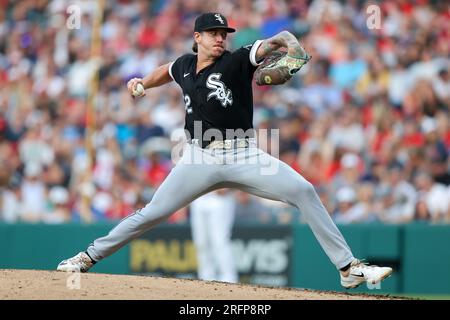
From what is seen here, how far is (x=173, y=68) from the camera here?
308 inches

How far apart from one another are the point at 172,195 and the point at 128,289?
823 mm

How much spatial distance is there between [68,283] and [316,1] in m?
9.41

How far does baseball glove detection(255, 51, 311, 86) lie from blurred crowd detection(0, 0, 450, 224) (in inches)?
236

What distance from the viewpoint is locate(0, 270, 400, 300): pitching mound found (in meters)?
6.73

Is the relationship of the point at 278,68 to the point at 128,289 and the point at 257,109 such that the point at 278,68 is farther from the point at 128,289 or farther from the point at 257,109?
the point at 257,109

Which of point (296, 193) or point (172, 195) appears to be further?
point (172, 195)

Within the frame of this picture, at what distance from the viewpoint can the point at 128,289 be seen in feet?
23.0
